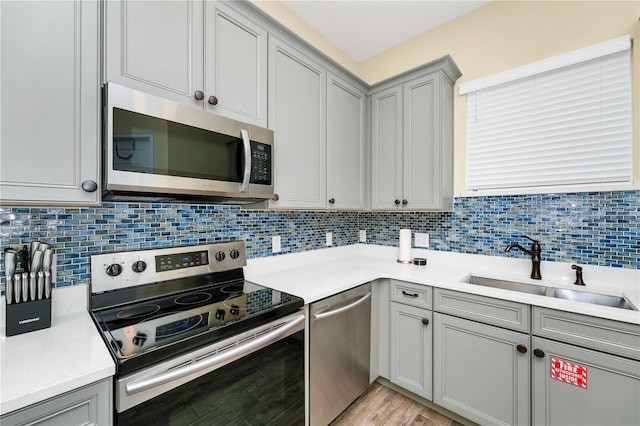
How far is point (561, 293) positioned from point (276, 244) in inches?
73.8

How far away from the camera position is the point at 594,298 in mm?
1581

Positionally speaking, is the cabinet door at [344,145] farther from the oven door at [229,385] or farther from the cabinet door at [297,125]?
the oven door at [229,385]

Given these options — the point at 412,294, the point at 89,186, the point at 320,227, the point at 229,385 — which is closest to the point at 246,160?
the point at 89,186

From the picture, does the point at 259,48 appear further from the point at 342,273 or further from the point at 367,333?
the point at 367,333

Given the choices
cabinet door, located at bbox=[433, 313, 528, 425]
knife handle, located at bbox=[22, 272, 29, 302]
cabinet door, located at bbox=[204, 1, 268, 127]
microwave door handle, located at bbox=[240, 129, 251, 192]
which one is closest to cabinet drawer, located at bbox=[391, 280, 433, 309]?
cabinet door, located at bbox=[433, 313, 528, 425]

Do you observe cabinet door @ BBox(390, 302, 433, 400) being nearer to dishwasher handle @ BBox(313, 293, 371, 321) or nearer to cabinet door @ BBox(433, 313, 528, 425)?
cabinet door @ BBox(433, 313, 528, 425)

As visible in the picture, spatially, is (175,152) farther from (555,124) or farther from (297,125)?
(555,124)

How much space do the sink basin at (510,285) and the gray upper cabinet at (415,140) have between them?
58 centimetres

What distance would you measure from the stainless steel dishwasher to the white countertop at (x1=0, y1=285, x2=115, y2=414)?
94cm

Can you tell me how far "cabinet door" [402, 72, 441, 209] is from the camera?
209 cm

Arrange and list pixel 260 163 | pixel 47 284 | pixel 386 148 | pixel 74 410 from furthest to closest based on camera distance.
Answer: pixel 386 148
pixel 260 163
pixel 47 284
pixel 74 410

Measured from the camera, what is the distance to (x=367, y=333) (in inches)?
75.4

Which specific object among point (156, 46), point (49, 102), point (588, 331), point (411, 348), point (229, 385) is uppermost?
point (156, 46)

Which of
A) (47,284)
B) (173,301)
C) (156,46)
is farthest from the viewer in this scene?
(173,301)
